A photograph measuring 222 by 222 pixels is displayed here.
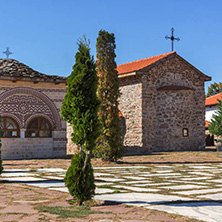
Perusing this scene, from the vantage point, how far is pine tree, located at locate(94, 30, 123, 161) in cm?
1700

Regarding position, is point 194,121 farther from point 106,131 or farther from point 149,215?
point 149,215

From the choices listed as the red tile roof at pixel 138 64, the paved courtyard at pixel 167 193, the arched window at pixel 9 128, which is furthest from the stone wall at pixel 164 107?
the paved courtyard at pixel 167 193

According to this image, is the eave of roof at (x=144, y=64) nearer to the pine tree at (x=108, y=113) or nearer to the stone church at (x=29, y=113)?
the stone church at (x=29, y=113)

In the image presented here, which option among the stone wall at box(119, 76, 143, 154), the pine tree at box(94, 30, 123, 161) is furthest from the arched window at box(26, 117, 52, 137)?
the stone wall at box(119, 76, 143, 154)

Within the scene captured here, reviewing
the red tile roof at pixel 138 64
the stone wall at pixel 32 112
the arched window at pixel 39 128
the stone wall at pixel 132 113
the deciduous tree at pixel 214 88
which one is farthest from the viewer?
the deciduous tree at pixel 214 88

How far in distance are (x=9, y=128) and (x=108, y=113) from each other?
581cm

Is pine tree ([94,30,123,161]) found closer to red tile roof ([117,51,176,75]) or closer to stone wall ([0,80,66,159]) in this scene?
stone wall ([0,80,66,159])

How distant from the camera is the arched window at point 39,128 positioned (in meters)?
20.2

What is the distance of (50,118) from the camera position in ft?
67.9

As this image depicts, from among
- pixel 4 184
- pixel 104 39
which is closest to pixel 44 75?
pixel 104 39

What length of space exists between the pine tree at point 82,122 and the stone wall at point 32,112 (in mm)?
13579

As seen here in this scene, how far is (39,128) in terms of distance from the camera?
809 inches

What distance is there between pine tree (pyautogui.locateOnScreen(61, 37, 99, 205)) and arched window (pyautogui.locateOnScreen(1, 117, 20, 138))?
13594 mm

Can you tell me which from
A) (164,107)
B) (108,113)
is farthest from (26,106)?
(164,107)
